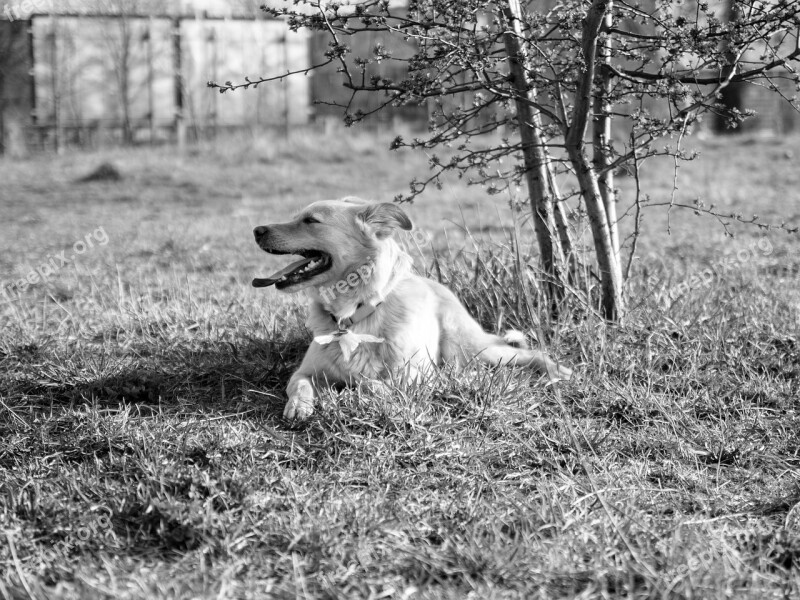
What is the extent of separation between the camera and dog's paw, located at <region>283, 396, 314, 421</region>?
3.35 meters

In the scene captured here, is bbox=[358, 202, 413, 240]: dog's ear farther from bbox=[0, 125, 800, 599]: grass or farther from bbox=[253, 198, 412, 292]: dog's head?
bbox=[0, 125, 800, 599]: grass

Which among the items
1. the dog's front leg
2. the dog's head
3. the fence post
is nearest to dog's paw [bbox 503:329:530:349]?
the dog's head

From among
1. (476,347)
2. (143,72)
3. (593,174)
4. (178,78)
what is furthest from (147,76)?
(476,347)

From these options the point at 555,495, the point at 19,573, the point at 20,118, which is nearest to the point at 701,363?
the point at 555,495

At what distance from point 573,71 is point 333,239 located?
1453 mm

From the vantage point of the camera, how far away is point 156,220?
959 centimetres

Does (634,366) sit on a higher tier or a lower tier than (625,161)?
lower

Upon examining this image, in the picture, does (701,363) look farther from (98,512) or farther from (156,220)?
(156,220)

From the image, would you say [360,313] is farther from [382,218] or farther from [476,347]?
[476,347]

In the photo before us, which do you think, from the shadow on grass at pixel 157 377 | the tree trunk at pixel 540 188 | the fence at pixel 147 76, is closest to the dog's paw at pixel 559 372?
the tree trunk at pixel 540 188

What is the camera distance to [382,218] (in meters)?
3.83

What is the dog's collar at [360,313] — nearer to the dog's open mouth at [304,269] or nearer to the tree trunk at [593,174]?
the dog's open mouth at [304,269]

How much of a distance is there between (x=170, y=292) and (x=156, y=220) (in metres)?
4.44

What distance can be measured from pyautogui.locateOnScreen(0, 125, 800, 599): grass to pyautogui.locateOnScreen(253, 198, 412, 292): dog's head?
1.88ft
